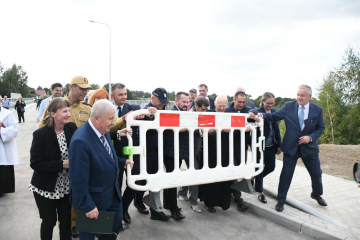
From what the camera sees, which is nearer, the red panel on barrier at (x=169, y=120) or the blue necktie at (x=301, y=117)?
the red panel on barrier at (x=169, y=120)

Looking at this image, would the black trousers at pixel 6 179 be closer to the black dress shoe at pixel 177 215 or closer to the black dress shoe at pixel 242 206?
the black dress shoe at pixel 177 215

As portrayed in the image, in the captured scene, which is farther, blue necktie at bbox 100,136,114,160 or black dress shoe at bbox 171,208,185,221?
black dress shoe at bbox 171,208,185,221

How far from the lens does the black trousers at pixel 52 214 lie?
2.84 meters

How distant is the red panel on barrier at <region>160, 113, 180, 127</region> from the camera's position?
136 inches

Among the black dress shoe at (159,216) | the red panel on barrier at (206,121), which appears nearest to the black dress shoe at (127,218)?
the black dress shoe at (159,216)

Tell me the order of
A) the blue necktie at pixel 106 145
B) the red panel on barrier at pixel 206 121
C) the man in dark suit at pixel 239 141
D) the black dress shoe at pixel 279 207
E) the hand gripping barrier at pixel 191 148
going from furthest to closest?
the man in dark suit at pixel 239 141, the black dress shoe at pixel 279 207, the red panel on barrier at pixel 206 121, the hand gripping barrier at pixel 191 148, the blue necktie at pixel 106 145

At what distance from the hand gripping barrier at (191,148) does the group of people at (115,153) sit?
15 centimetres

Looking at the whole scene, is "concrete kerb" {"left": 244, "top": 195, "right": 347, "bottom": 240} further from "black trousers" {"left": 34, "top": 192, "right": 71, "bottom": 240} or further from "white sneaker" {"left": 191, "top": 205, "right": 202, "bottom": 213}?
"black trousers" {"left": 34, "top": 192, "right": 71, "bottom": 240}

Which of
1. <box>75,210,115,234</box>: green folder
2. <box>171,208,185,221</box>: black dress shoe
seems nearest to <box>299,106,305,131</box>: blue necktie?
<box>171,208,185,221</box>: black dress shoe

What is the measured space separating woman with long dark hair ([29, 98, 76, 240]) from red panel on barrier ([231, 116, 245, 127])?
7.71 feet

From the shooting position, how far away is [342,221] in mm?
4070

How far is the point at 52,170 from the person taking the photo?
2.79 meters

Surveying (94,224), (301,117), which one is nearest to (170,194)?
(94,224)

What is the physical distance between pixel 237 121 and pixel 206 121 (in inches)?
24.8
